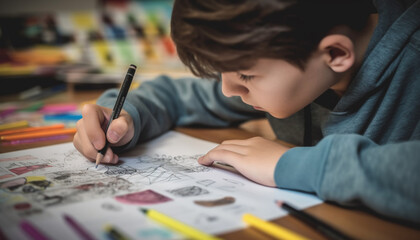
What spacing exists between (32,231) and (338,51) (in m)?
0.45

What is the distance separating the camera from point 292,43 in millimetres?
495

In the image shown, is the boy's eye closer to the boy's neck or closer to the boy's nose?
the boy's nose

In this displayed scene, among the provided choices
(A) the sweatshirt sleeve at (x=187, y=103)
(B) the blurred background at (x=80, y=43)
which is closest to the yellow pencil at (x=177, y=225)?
(A) the sweatshirt sleeve at (x=187, y=103)

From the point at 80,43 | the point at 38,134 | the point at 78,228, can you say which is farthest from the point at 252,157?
the point at 80,43

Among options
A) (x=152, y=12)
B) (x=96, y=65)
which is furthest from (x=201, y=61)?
(x=152, y=12)

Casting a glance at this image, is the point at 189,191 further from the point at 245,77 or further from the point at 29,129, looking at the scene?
the point at 29,129

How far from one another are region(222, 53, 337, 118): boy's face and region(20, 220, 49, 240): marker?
0.32 metres

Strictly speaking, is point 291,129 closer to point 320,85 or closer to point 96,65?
point 320,85

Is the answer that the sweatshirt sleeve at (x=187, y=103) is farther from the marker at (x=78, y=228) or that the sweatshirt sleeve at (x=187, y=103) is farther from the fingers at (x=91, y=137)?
the marker at (x=78, y=228)

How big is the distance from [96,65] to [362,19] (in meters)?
1.08

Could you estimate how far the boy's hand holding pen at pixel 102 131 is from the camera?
0.55 meters

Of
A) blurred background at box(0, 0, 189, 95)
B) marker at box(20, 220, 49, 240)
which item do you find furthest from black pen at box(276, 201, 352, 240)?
blurred background at box(0, 0, 189, 95)

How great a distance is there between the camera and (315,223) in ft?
1.19

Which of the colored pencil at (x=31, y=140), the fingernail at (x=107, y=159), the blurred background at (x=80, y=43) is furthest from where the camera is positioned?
the blurred background at (x=80, y=43)
